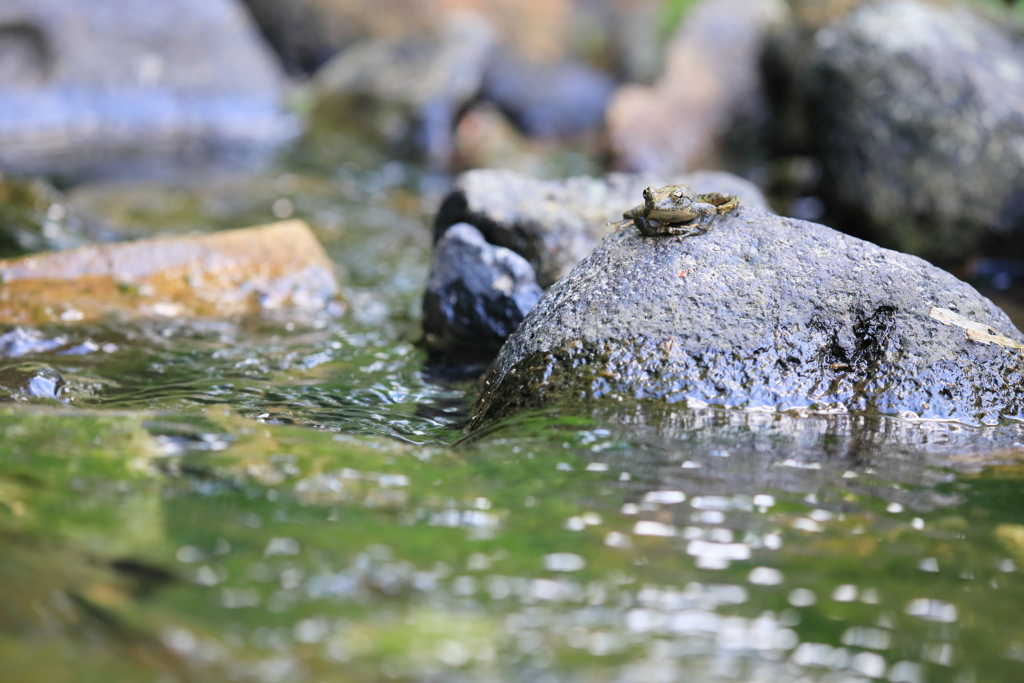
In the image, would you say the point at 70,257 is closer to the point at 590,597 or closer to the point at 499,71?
the point at 590,597

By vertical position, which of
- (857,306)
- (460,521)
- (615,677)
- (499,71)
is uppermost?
(499,71)

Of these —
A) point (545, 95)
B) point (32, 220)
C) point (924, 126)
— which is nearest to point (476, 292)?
point (32, 220)

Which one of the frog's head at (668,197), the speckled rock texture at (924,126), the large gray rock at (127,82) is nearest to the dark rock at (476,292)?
the frog's head at (668,197)

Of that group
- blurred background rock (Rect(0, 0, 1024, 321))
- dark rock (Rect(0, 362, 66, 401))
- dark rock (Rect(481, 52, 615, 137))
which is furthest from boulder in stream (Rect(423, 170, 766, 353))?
dark rock (Rect(481, 52, 615, 137))

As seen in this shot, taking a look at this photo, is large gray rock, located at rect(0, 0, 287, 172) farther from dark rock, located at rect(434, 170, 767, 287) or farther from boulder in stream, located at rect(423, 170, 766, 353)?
boulder in stream, located at rect(423, 170, 766, 353)

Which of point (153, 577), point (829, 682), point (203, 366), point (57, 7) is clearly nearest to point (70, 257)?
point (203, 366)

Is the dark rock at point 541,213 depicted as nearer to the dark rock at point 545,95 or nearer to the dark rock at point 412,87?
the dark rock at point 412,87

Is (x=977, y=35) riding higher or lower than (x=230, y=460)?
higher
